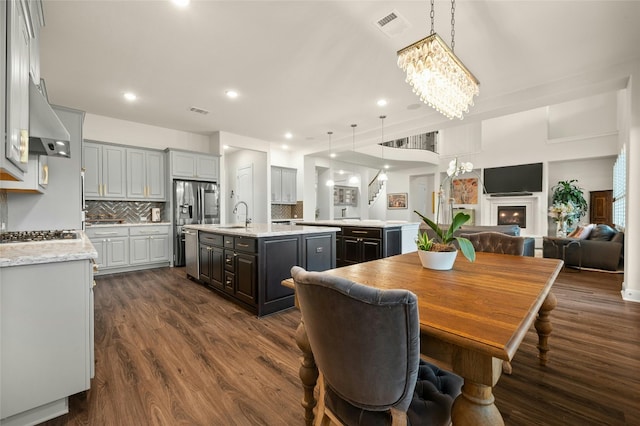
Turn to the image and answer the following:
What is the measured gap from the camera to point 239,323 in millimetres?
2729

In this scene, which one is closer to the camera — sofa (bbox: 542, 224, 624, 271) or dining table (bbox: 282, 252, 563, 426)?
dining table (bbox: 282, 252, 563, 426)

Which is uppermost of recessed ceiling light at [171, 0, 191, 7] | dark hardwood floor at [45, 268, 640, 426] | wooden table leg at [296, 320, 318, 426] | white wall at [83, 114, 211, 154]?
recessed ceiling light at [171, 0, 191, 7]

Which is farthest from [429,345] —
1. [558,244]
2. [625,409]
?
[558,244]

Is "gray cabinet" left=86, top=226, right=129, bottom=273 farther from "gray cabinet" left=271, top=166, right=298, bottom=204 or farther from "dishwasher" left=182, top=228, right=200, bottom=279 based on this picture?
"gray cabinet" left=271, top=166, right=298, bottom=204

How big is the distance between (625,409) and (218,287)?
143 inches

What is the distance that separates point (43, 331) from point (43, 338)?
4 cm

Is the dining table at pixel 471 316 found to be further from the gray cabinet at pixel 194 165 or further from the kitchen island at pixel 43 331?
the gray cabinet at pixel 194 165

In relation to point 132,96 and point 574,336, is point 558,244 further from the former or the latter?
point 132,96

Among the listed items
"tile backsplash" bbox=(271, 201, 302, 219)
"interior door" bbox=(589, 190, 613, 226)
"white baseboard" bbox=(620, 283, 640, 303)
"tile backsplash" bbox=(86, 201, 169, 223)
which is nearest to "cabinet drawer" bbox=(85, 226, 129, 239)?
"tile backsplash" bbox=(86, 201, 169, 223)

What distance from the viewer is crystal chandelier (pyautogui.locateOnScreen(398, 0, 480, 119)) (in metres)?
2.03

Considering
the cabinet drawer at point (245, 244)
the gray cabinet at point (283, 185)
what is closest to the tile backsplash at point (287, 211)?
the gray cabinet at point (283, 185)

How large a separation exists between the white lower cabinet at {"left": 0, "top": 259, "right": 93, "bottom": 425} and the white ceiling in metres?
2.30

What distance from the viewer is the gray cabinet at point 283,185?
7.24 m

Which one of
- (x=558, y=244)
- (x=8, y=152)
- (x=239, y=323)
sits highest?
(x=8, y=152)
